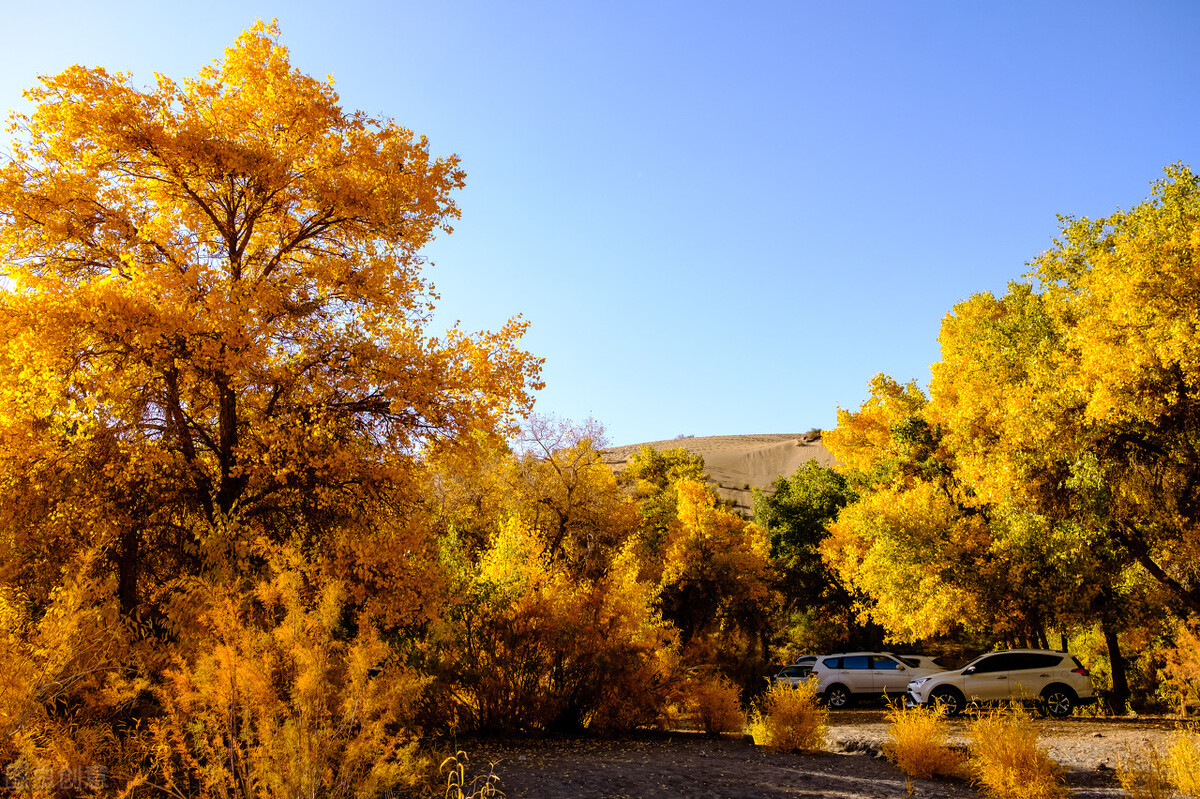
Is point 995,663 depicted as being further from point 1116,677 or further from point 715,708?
point 715,708

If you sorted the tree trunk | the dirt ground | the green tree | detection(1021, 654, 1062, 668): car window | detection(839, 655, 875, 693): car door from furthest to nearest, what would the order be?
the green tree < detection(839, 655, 875, 693): car door < the tree trunk < detection(1021, 654, 1062, 668): car window < the dirt ground

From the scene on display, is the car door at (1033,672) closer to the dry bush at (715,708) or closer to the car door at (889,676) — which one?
the car door at (889,676)

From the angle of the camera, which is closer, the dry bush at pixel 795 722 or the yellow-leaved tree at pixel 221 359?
the yellow-leaved tree at pixel 221 359

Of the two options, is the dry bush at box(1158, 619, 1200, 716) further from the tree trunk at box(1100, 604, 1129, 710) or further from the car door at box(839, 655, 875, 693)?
the car door at box(839, 655, 875, 693)

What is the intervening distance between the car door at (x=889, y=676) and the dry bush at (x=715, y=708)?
30.8ft

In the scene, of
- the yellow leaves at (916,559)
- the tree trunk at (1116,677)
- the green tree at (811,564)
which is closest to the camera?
the yellow leaves at (916,559)

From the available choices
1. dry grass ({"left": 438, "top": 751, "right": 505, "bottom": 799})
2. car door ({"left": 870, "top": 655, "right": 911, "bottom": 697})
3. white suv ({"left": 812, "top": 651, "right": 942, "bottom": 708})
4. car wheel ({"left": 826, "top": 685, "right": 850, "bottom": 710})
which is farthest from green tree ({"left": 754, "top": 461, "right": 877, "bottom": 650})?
dry grass ({"left": 438, "top": 751, "right": 505, "bottom": 799})

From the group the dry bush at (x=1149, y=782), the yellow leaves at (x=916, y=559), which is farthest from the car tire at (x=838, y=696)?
the dry bush at (x=1149, y=782)

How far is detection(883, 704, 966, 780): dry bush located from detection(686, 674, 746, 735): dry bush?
156 inches

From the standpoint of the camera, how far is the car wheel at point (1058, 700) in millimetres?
17094

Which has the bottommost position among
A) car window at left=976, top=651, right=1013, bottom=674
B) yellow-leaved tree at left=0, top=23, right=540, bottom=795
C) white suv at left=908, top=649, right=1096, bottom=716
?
white suv at left=908, top=649, right=1096, bottom=716

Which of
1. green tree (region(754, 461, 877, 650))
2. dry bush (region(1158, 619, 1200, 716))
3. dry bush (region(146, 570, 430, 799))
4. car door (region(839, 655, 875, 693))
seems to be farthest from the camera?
green tree (region(754, 461, 877, 650))

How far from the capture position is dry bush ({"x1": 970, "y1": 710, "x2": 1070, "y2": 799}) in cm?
757

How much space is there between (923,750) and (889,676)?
12.6 meters
